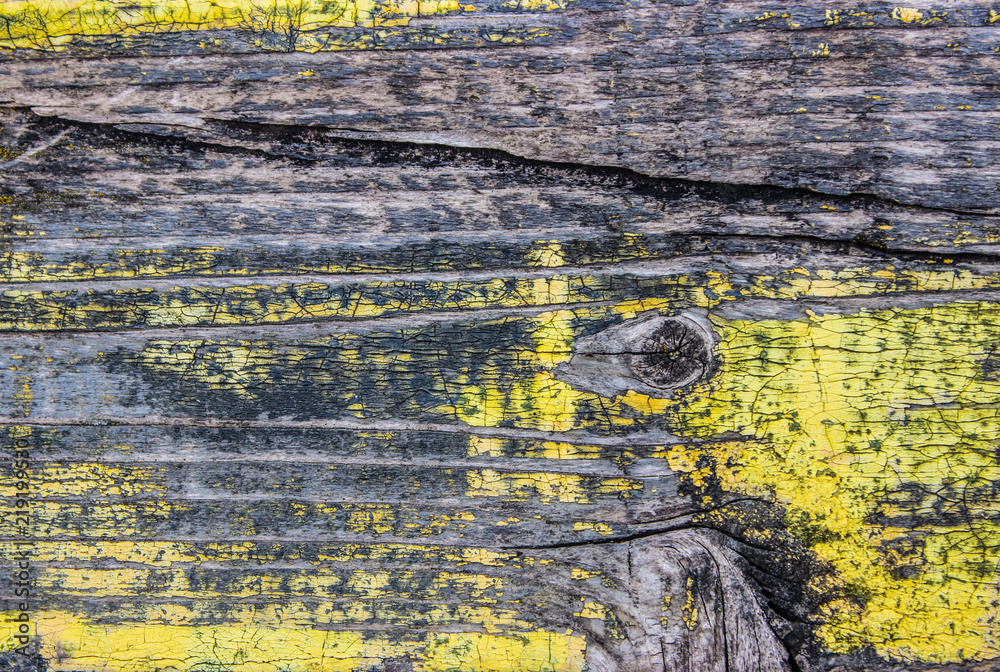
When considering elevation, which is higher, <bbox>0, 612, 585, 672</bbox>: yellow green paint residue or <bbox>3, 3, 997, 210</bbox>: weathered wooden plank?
<bbox>3, 3, 997, 210</bbox>: weathered wooden plank

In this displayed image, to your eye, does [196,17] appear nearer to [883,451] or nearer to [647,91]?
[647,91]

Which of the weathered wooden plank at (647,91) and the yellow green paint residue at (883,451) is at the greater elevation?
the weathered wooden plank at (647,91)

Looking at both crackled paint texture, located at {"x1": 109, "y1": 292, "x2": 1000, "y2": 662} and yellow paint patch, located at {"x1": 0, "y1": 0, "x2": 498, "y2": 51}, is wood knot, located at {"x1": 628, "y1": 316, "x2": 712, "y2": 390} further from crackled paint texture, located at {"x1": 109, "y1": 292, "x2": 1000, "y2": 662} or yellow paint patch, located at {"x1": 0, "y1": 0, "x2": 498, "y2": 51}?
yellow paint patch, located at {"x1": 0, "y1": 0, "x2": 498, "y2": 51}

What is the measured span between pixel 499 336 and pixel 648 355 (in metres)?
0.29

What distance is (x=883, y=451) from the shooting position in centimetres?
111

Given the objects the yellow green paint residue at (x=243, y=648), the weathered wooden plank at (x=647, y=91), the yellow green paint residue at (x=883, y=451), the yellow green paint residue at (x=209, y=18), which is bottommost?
the yellow green paint residue at (x=243, y=648)

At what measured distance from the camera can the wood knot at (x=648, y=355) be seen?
1103mm

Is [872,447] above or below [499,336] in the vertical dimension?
below

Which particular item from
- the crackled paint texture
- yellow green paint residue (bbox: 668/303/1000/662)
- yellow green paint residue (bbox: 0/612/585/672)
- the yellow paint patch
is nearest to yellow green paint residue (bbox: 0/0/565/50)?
the yellow paint patch

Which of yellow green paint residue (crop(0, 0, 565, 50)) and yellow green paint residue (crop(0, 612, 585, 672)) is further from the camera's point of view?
yellow green paint residue (crop(0, 612, 585, 672))

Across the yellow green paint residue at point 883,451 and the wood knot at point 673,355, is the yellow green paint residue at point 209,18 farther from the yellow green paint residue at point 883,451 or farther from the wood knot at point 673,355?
the yellow green paint residue at point 883,451

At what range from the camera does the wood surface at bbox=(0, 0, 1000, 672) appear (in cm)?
106

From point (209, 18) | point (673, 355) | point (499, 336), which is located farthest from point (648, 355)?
point (209, 18)

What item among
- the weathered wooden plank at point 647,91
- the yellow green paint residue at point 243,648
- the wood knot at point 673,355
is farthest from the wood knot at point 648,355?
the yellow green paint residue at point 243,648
